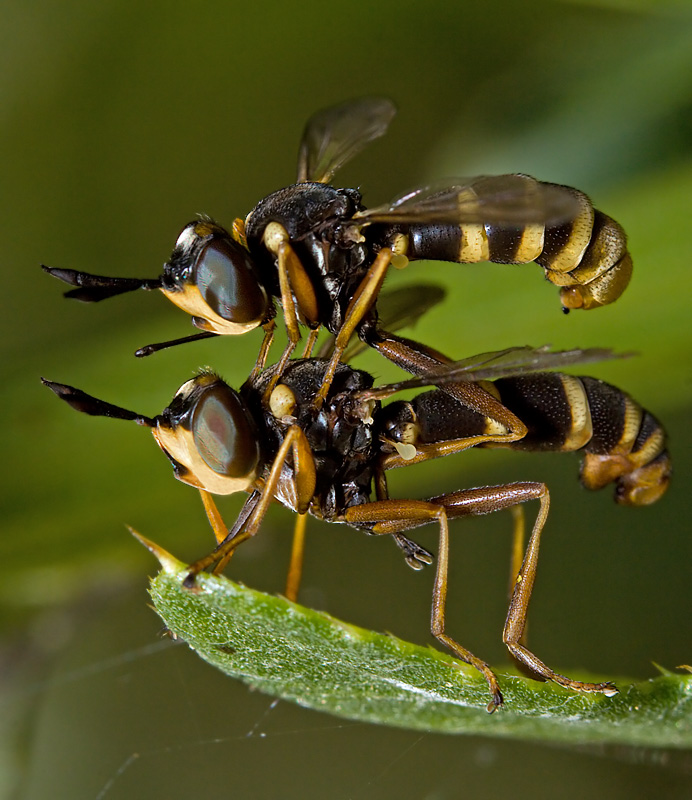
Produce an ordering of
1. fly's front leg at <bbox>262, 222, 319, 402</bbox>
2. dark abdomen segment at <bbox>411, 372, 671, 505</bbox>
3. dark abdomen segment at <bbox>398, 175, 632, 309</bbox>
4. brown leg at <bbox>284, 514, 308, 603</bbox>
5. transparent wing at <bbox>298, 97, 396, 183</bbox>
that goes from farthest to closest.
→ transparent wing at <bbox>298, 97, 396, 183</bbox>
brown leg at <bbox>284, 514, 308, 603</bbox>
dark abdomen segment at <bbox>411, 372, 671, 505</bbox>
dark abdomen segment at <bbox>398, 175, 632, 309</bbox>
fly's front leg at <bbox>262, 222, 319, 402</bbox>

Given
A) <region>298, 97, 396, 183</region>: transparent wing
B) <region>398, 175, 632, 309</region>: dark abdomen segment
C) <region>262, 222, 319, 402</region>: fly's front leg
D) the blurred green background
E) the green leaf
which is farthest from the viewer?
<region>298, 97, 396, 183</region>: transparent wing

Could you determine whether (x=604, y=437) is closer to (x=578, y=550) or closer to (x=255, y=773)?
(x=578, y=550)

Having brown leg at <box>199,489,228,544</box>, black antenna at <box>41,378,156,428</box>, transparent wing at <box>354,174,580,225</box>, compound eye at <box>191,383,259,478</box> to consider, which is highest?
transparent wing at <box>354,174,580,225</box>

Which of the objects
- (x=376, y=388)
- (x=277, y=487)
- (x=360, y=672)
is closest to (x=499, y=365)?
(x=376, y=388)

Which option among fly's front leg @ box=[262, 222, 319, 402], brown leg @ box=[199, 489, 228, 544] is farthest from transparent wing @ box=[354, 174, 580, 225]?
brown leg @ box=[199, 489, 228, 544]

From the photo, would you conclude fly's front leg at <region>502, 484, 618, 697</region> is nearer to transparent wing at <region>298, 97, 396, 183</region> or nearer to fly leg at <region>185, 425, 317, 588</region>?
fly leg at <region>185, 425, 317, 588</region>

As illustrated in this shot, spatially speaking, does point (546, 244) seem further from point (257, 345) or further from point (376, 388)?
point (257, 345)

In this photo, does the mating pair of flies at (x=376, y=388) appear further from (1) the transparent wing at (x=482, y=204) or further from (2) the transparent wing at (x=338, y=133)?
(2) the transparent wing at (x=338, y=133)
